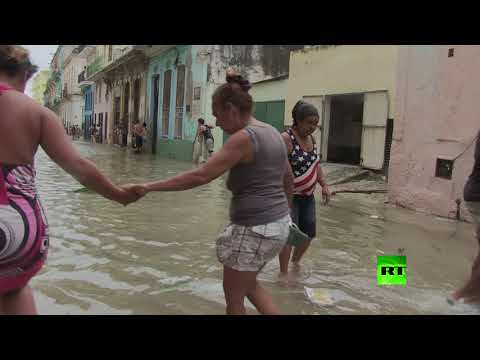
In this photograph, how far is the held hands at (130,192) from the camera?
284 cm

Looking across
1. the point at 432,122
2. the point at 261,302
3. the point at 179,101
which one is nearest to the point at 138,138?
the point at 179,101

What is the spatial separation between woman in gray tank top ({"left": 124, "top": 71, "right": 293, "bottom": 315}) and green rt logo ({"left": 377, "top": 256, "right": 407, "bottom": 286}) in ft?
6.52

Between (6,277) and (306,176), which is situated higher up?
(306,176)

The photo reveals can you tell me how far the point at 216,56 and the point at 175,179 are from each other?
1669 centimetres

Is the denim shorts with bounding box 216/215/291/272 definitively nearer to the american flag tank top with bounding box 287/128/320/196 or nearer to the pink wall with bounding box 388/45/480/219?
the american flag tank top with bounding box 287/128/320/196

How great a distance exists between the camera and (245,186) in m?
2.51

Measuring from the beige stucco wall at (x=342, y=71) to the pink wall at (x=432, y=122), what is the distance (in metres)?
2.86

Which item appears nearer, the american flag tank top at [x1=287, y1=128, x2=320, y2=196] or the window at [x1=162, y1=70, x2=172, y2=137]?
the american flag tank top at [x1=287, y1=128, x2=320, y2=196]

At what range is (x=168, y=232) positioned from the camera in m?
5.87

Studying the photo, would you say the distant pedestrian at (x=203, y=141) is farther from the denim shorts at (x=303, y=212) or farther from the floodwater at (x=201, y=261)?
the denim shorts at (x=303, y=212)

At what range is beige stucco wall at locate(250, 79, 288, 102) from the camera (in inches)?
625

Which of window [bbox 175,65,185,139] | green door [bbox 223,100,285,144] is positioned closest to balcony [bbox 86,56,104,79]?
window [bbox 175,65,185,139]

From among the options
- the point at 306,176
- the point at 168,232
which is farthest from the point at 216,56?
the point at 306,176

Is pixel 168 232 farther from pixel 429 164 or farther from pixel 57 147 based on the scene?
pixel 429 164
